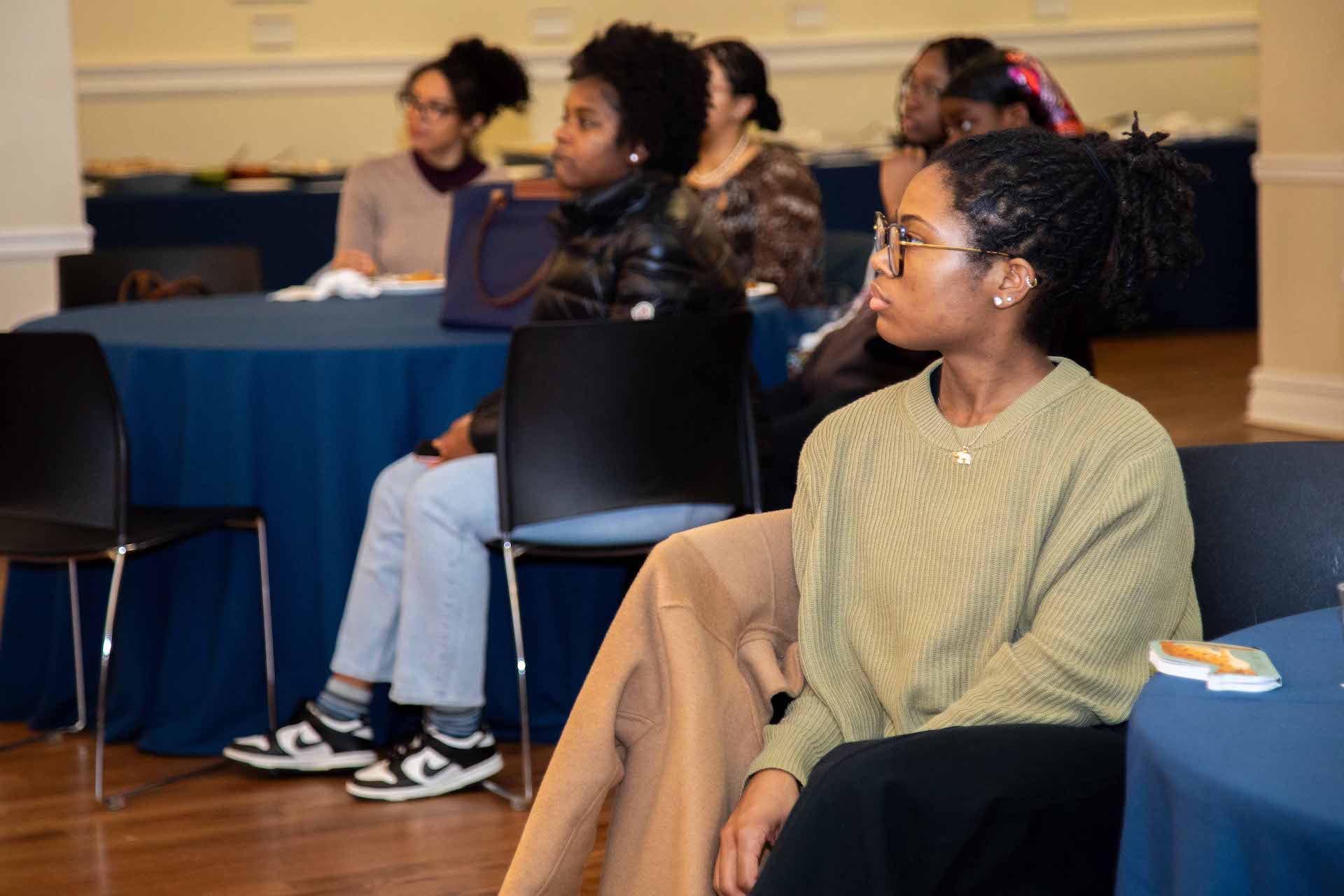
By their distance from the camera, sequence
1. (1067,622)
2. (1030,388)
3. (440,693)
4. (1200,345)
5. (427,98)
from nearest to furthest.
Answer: (1067,622), (1030,388), (440,693), (427,98), (1200,345)

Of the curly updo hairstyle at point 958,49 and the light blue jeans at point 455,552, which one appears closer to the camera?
the light blue jeans at point 455,552

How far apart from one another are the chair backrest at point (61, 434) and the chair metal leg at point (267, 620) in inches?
11.2

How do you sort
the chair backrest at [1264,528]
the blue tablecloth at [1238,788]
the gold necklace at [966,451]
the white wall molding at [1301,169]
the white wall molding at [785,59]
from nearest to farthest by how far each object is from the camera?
1. the blue tablecloth at [1238,788]
2. the gold necklace at [966,451]
3. the chair backrest at [1264,528]
4. the white wall molding at [1301,169]
5. the white wall molding at [785,59]

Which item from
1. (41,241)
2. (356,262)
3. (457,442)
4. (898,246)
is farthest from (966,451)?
(41,241)

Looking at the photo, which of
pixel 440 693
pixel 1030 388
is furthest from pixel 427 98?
pixel 1030 388

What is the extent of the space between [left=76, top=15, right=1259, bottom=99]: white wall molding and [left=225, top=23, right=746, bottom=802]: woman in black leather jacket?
5499 millimetres

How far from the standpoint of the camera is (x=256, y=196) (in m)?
7.36

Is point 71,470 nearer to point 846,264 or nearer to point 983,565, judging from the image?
point 983,565

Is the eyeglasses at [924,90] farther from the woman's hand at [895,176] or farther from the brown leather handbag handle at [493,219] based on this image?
the brown leather handbag handle at [493,219]

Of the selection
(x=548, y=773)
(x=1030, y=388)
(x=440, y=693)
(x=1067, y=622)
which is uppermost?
(x=1030, y=388)

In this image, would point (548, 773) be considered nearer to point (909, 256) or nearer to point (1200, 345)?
point (909, 256)

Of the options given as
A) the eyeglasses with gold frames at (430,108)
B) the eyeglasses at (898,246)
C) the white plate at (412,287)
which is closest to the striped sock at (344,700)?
the white plate at (412,287)

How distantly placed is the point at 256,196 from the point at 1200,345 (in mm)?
4673

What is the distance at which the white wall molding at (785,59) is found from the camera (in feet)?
27.3
